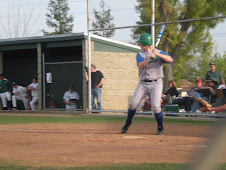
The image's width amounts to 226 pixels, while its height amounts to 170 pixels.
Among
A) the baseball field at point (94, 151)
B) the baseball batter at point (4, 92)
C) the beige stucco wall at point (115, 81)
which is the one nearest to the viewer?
the baseball field at point (94, 151)

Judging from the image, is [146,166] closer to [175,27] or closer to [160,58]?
[160,58]

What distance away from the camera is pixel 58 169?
13.0 ft

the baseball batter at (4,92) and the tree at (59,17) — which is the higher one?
the tree at (59,17)

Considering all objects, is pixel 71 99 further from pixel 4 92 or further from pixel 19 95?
pixel 4 92

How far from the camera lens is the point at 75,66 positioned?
18969 millimetres

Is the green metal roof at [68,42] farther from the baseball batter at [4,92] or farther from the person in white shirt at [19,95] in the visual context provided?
the person in white shirt at [19,95]

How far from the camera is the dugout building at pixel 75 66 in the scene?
1548cm

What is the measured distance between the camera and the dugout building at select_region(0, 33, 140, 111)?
1548cm

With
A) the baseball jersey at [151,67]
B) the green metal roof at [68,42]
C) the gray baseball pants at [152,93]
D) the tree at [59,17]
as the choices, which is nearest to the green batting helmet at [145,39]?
the baseball jersey at [151,67]

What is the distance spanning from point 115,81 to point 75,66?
402cm

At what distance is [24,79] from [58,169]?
18.2m

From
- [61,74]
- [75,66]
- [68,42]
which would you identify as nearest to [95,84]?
[68,42]

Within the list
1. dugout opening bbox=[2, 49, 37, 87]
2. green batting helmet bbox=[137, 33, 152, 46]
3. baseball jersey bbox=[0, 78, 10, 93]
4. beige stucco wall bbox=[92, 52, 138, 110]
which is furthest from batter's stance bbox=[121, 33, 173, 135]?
dugout opening bbox=[2, 49, 37, 87]

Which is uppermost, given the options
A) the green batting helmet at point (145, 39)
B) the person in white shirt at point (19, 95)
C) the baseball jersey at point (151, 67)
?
the green batting helmet at point (145, 39)
